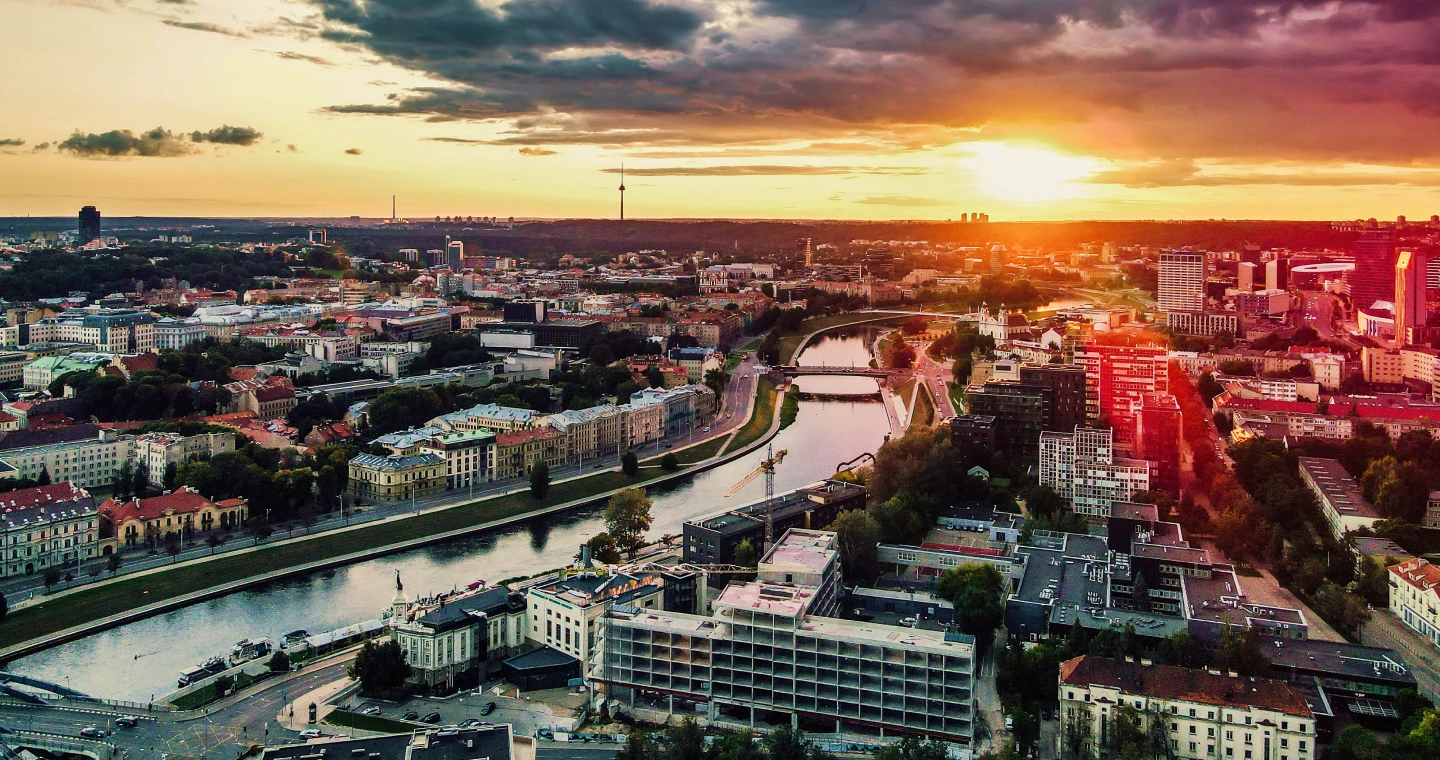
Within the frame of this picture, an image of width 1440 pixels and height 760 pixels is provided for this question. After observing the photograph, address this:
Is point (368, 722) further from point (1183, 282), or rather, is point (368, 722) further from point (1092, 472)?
point (1183, 282)

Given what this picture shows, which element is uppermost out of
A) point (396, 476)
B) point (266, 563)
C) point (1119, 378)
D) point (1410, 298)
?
point (1410, 298)

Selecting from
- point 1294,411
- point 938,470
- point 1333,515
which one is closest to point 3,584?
point 938,470

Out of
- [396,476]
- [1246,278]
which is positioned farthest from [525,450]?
[1246,278]

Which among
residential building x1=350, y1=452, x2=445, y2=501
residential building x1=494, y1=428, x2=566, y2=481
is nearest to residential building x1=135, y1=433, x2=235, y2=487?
residential building x1=350, y1=452, x2=445, y2=501

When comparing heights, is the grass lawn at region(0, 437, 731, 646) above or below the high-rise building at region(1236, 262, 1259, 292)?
below

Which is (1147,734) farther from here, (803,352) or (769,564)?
(803,352)

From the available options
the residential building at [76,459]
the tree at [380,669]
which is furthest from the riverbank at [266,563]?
the residential building at [76,459]

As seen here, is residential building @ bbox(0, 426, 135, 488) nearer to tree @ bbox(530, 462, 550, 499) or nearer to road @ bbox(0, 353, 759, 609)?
road @ bbox(0, 353, 759, 609)
